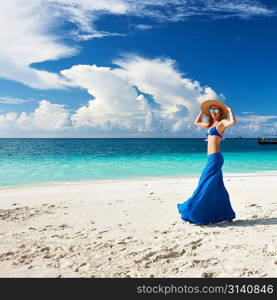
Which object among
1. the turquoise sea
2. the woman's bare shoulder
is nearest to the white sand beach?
the woman's bare shoulder

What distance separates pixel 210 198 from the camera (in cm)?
600

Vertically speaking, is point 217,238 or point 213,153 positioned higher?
point 213,153

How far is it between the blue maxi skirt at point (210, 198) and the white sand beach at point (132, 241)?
211 millimetres

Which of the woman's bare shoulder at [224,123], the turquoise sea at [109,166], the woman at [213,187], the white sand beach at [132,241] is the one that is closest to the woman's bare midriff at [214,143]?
the woman at [213,187]

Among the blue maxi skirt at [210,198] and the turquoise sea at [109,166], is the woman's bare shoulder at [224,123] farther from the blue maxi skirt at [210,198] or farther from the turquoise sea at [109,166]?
the turquoise sea at [109,166]

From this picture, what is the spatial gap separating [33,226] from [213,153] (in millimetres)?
4715

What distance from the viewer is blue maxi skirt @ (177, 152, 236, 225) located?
599 cm

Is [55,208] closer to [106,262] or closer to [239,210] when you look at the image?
[106,262]

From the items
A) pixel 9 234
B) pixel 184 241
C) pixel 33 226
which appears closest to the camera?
pixel 184 241

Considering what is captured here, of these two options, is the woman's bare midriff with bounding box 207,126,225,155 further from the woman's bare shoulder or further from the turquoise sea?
the turquoise sea

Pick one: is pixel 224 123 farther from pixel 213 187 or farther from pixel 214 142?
pixel 213 187

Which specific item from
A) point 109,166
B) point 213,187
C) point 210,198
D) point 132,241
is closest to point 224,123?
point 213,187

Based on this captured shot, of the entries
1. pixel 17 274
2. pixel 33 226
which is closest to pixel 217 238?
pixel 17 274
